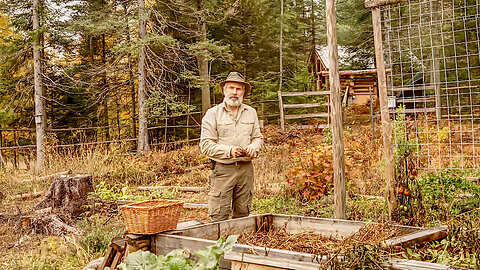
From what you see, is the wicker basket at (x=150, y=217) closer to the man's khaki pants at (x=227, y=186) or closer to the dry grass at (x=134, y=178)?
the man's khaki pants at (x=227, y=186)

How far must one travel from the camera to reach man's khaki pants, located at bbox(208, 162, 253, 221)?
438 cm

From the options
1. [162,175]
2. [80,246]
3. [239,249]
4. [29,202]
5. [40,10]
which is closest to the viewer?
[239,249]

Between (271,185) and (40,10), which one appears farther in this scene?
(40,10)

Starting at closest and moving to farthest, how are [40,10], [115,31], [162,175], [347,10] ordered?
[162,175], [40,10], [115,31], [347,10]

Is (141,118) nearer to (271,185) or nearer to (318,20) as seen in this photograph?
(271,185)

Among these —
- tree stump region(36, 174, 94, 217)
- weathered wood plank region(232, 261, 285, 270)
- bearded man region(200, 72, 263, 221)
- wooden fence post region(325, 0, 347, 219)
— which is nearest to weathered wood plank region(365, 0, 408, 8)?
wooden fence post region(325, 0, 347, 219)

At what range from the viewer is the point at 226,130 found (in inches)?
175

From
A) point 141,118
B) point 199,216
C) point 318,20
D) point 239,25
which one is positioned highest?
point 318,20

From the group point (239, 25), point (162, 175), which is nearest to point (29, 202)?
point (162, 175)

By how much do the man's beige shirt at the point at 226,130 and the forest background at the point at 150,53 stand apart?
26.2ft

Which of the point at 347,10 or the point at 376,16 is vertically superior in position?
the point at 347,10

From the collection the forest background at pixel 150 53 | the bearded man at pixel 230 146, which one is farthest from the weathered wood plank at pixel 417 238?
the forest background at pixel 150 53

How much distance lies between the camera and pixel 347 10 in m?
25.5

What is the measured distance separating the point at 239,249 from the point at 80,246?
9.04ft
